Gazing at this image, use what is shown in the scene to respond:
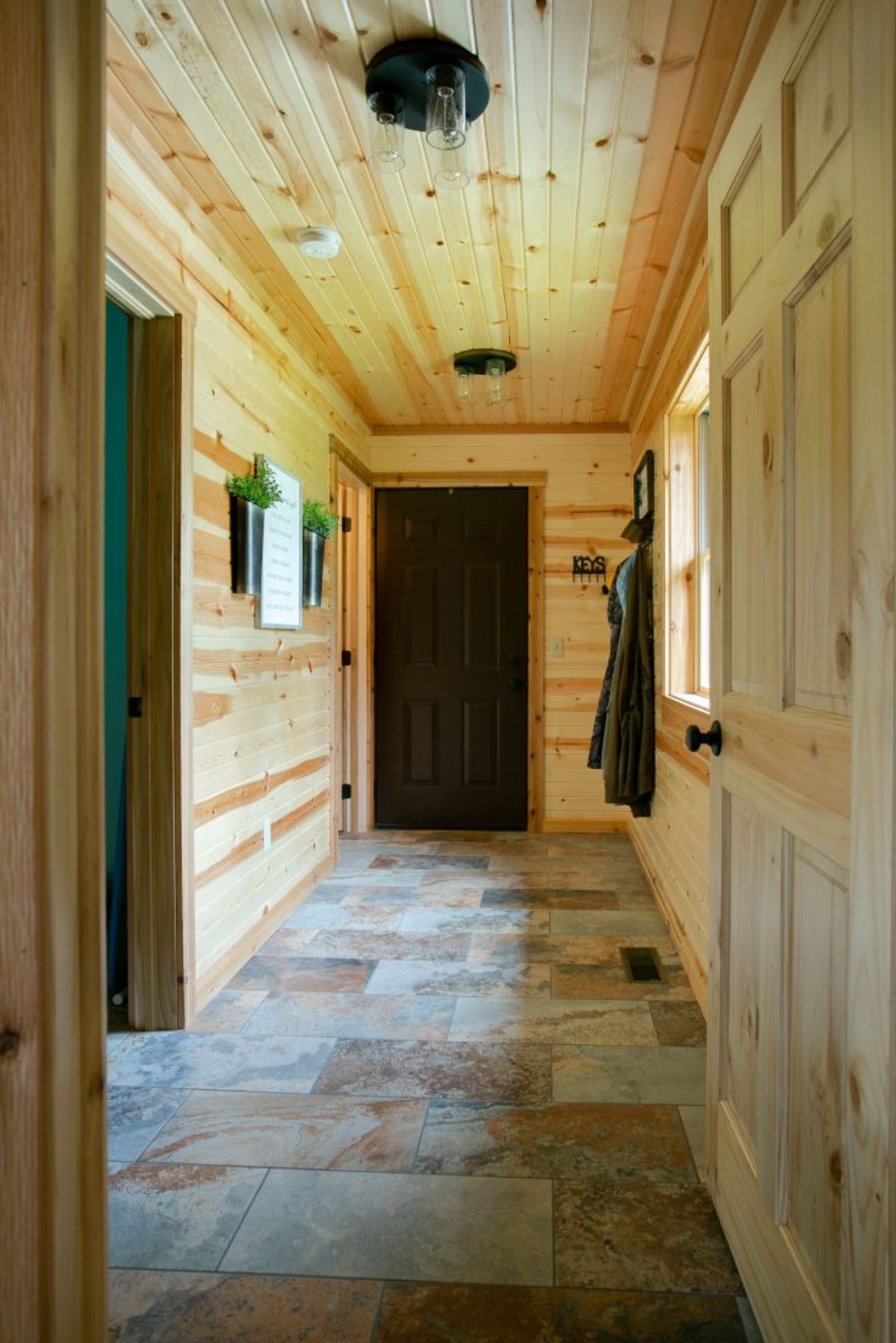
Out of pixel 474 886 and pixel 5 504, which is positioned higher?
pixel 5 504

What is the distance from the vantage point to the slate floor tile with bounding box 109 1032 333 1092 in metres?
2.18

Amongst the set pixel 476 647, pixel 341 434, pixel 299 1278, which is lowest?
pixel 299 1278

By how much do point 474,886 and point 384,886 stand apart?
406mm

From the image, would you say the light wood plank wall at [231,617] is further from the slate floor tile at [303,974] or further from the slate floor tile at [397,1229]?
the slate floor tile at [397,1229]

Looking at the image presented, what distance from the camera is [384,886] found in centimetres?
400

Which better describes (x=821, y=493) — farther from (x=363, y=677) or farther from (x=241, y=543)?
(x=363, y=677)

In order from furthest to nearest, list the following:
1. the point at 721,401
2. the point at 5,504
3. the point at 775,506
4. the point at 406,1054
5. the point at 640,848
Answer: the point at 640,848, the point at 406,1054, the point at 721,401, the point at 775,506, the point at 5,504

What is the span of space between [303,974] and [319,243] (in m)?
2.35

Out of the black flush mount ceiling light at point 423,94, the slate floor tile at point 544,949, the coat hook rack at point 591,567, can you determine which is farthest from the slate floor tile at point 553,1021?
the coat hook rack at point 591,567

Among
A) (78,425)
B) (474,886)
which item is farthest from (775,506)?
(474,886)

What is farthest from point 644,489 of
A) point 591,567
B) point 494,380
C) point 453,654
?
point 453,654

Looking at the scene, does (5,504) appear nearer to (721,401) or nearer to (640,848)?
(721,401)

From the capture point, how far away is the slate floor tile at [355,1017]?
2.46 metres

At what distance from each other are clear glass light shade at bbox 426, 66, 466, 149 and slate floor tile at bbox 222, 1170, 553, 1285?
2210 millimetres
